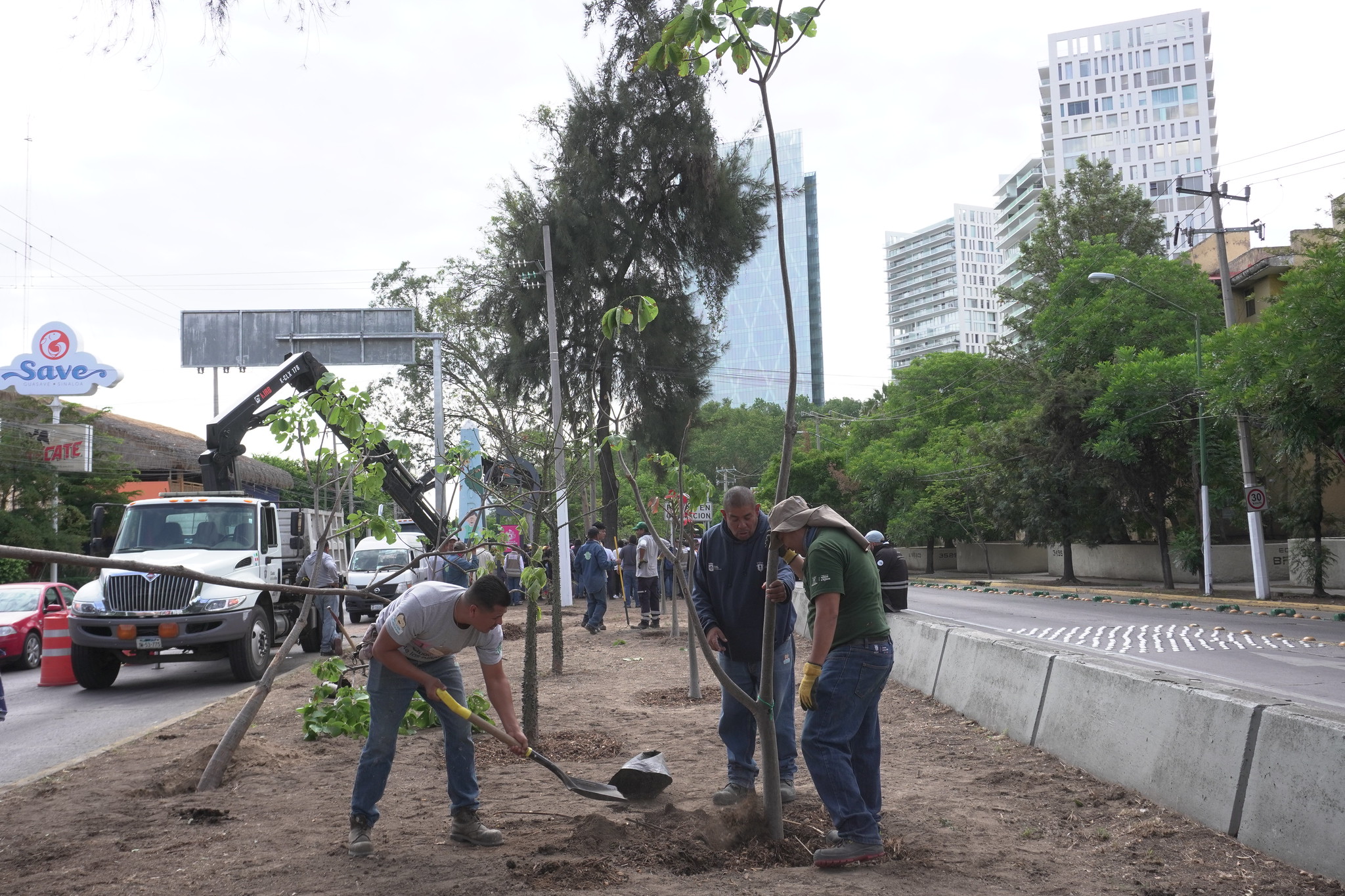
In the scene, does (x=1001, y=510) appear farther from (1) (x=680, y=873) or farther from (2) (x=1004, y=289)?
(1) (x=680, y=873)

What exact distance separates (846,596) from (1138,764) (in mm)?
2013

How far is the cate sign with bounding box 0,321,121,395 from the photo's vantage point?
31391 millimetres

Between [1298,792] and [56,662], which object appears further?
[56,662]

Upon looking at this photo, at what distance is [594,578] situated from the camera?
18.5 m

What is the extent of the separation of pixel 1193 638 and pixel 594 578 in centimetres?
979

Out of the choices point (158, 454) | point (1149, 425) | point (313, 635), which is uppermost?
point (158, 454)

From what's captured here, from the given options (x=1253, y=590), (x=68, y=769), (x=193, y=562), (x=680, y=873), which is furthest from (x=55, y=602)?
(x=1253, y=590)

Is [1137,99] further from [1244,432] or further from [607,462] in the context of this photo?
[607,462]

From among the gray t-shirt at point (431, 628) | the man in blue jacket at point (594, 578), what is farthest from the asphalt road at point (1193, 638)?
the man in blue jacket at point (594, 578)

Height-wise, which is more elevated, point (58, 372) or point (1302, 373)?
point (58, 372)

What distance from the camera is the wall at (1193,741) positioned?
166 inches

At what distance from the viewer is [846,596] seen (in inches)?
193

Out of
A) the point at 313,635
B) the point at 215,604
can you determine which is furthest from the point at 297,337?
the point at 215,604

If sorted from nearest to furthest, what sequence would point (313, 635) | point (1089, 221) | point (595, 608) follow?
1. point (313, 635)
2. point (595, 608)
3. point (1089, 221)
